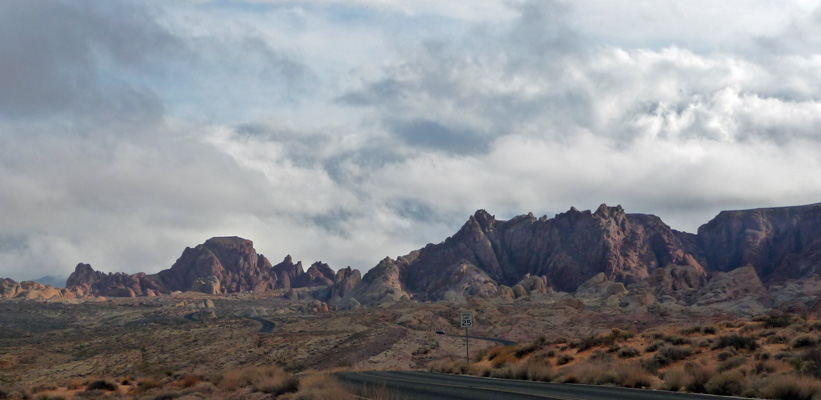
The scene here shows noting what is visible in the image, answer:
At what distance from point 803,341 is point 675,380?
11.9 metres

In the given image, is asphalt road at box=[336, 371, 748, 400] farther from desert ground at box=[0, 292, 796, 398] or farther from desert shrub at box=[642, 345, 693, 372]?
desert shrub at box=[642, 345, 693, 372]

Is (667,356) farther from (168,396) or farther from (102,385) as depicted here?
(102,385)

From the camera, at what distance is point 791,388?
604 inches

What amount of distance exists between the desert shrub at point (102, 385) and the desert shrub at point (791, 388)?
29.1 m

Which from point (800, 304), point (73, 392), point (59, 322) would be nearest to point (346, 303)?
point (59, 322)

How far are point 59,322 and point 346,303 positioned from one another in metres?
86.8

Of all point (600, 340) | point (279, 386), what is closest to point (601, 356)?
point (600, 340)

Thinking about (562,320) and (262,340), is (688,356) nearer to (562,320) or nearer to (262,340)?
(262,340)

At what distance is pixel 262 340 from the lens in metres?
74.7

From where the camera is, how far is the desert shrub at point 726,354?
25247 mm

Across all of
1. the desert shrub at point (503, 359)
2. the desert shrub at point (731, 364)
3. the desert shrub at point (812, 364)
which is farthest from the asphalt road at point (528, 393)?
the desert shrub at point (503, 359)

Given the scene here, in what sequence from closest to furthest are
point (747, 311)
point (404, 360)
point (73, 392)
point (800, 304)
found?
point (73, 392) < point (404, 360) < point (800, 304) < point (747, 311)

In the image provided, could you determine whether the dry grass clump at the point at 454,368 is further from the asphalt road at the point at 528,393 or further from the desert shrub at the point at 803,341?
the desert shrub at the point at 803,341

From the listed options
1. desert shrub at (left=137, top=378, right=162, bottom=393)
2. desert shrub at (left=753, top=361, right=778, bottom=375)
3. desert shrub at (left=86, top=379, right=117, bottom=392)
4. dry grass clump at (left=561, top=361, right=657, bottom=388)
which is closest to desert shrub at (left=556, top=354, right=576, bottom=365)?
dry grass clump at (left=561, top=361, right=657, bottom=388)
